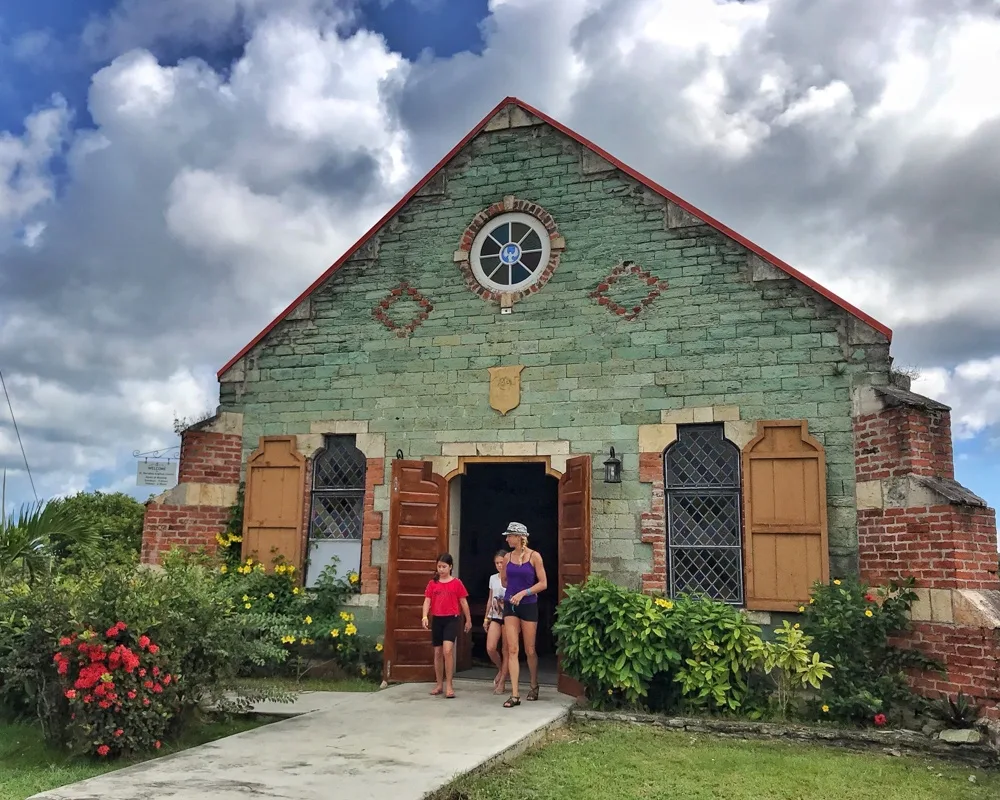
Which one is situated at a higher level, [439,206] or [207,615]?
[439,206]

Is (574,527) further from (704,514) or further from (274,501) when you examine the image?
(274,501)

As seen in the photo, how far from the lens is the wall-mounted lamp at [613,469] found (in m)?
9.85

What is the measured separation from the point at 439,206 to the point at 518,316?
1977 millimetres

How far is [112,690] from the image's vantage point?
6410 mm

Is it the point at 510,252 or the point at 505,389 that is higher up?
the point at 510,252

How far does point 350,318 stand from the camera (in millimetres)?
11547

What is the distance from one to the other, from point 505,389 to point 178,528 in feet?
15.3

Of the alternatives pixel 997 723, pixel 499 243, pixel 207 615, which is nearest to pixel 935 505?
pixel 997 723

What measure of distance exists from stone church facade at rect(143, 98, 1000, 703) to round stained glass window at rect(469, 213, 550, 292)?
29 mm

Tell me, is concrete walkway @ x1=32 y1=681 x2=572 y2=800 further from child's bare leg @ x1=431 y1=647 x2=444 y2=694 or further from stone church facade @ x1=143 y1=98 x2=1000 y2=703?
stone church facade @ x1=143 y1=98 x2=1000 y2=703

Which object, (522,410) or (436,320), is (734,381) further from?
(436,320)

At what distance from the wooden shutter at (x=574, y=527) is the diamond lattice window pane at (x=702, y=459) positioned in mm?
968

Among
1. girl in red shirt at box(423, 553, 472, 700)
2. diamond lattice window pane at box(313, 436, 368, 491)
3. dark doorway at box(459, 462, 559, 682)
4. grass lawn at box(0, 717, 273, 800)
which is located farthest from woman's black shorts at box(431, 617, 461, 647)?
dark doorway at box(459, 462, 559, 682)

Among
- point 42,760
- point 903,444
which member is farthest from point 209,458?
point 903,444
